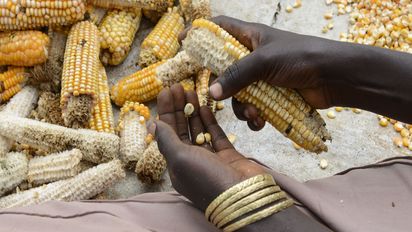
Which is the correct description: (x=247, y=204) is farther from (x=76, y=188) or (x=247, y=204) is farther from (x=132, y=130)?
(x=132, y=130)

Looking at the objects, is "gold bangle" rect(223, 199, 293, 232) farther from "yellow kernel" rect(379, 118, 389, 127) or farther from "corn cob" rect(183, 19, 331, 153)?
"yellow kernel" rect(379, 118, 389, 127)

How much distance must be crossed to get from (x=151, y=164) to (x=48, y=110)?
0.68 meters

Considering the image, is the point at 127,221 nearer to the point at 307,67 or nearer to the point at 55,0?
the point at 307,67

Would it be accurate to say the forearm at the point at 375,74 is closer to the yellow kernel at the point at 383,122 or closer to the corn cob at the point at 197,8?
the yellow kernel at the point at 383,122

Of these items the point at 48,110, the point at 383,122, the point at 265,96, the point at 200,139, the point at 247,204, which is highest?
the point at 265,96

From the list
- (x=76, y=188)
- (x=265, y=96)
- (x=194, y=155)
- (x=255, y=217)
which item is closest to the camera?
(x=255, y=217)

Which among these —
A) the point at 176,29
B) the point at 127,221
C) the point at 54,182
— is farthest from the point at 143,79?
the point at 127,221

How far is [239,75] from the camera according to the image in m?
1.90

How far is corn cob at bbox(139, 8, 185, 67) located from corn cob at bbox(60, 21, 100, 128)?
290mm

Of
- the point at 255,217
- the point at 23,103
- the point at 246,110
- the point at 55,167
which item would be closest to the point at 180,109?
the point at 246,110

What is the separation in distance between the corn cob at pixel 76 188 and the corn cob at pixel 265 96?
77 centimetres

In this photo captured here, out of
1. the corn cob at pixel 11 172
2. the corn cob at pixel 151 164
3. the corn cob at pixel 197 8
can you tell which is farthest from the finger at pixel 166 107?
the corn cob at pixel 197 8

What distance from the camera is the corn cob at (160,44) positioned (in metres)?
3.11

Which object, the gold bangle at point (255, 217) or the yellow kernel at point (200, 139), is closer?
the gold bangle at point (255, 217)
